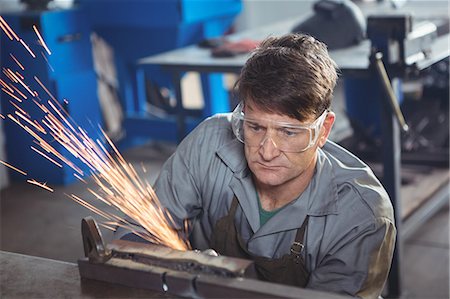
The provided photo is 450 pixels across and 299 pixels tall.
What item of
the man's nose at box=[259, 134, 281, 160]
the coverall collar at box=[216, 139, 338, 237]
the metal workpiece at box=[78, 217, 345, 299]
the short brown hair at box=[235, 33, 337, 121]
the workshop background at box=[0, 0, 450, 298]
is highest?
the short brown hair at box=[235, 33, 337, 121]

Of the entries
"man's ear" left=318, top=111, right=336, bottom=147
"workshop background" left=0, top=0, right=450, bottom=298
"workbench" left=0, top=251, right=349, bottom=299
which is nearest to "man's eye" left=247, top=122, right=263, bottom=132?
"man's ear" left=318, top=111, right=336, bottom=147

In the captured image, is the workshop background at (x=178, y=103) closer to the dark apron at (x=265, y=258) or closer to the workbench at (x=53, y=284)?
the dark apron at (x=265, y=258)

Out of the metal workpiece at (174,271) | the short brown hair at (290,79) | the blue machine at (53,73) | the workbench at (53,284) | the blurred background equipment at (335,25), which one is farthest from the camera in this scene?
the blue machine at (53,73)

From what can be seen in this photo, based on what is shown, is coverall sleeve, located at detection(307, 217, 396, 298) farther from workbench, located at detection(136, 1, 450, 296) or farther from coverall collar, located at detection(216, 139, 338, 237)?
workbench, located at detection(136, 1, 450, 296)

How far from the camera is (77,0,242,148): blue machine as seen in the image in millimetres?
4770

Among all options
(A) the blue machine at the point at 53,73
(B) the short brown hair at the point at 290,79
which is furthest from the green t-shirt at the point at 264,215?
(A) the blue machine at the point at 53,73

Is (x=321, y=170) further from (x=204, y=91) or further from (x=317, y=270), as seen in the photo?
(x=204, y=91)

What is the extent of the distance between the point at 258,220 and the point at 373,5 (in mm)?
3269

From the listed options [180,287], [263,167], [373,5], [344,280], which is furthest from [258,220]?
[373,5]

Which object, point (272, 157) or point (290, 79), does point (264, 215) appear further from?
point (290, 79)

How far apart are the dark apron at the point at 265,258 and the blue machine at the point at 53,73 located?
8.78ft

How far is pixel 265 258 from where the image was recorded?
2.04 m

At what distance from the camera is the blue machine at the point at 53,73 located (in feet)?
15.0

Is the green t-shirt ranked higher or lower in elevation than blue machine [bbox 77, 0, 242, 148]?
higher
